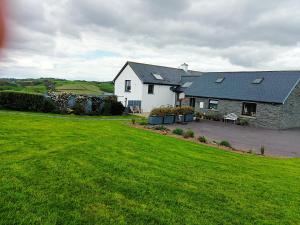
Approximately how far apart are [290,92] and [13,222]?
25778 millimetres

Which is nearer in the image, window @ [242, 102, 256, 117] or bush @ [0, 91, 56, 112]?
bush @ [0, 91, 56, 112]

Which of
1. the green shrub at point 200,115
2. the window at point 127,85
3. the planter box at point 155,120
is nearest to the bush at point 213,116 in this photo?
the green shrub at point 200,115

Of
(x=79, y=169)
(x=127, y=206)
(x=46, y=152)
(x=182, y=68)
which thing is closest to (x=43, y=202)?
(x=127, y=206)

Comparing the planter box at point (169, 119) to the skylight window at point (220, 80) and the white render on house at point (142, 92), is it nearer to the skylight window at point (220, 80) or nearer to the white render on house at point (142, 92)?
the white render on house at point (142, 92)

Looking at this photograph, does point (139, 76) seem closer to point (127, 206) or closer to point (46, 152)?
point (46, 152)

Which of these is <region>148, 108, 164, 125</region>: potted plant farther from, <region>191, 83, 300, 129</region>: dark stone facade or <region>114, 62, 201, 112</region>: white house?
<region>114, 62, 201, 112</region>: white house

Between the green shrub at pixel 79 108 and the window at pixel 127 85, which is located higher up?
the window at pixel 127 85

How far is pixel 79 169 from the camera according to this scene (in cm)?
623

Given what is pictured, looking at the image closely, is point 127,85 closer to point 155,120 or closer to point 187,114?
point 187,114

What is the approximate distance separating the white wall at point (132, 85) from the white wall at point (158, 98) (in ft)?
2.63

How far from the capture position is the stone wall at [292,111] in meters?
24.5

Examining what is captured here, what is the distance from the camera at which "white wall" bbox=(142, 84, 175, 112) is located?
32.9m

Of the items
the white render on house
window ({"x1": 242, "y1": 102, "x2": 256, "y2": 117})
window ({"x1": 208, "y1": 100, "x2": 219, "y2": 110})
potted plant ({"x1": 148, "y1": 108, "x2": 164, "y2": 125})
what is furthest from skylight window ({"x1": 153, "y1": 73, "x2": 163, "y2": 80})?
potted plant ({"x1": 148, "y1": 108, "x2": 164, "y2": 125})

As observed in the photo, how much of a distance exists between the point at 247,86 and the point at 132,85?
1424 cm
